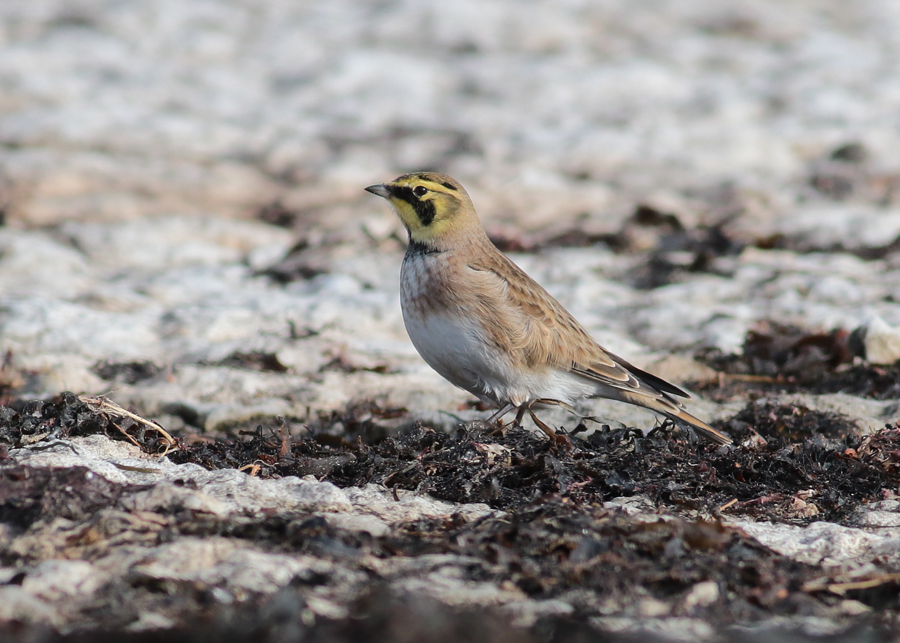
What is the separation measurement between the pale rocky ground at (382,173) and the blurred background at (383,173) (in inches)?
1.4

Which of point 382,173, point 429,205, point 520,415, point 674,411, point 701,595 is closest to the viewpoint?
point 701,595

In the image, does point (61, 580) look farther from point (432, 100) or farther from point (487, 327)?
point (432, 100)

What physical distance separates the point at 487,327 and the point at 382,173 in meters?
5.49

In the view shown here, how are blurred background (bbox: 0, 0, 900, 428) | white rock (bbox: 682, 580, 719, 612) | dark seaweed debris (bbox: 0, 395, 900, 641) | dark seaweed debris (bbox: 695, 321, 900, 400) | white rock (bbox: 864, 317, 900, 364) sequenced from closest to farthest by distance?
dark seaweed debris (bbox: 0, 395, 900, 641) < white rock (bbox: 682, 580, 719, 612) < dark seaweed debris (bbox: 695, 321, 900, 400) < white rock (bbox: 864, 317, 900, 364) < blurred background (bbox: 0, 0, 900, 428)

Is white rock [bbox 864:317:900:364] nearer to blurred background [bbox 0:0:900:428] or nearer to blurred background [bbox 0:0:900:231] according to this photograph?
blurred background [bbox 0:0:900:428]

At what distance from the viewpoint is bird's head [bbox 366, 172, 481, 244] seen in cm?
586

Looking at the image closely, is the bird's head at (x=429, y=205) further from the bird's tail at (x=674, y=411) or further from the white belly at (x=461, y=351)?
the bird's tail at (x=674, y=411)

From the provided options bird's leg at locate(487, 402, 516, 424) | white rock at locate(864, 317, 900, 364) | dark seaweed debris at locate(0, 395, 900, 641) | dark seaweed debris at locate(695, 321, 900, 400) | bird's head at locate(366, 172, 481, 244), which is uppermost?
bird's head at locate(366, 172, 481, 244)

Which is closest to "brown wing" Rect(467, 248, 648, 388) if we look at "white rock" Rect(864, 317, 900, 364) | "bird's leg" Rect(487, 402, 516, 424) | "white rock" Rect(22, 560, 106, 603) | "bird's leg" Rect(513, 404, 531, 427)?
"bird's leg" Rect(487, 402, 516, 424)

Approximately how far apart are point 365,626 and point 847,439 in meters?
3.11

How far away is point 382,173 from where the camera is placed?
1048 cm

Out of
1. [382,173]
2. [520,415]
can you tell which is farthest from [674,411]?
[382,173]

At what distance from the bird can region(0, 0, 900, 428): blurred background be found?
82cm

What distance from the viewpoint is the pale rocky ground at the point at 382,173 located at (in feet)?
21.5
